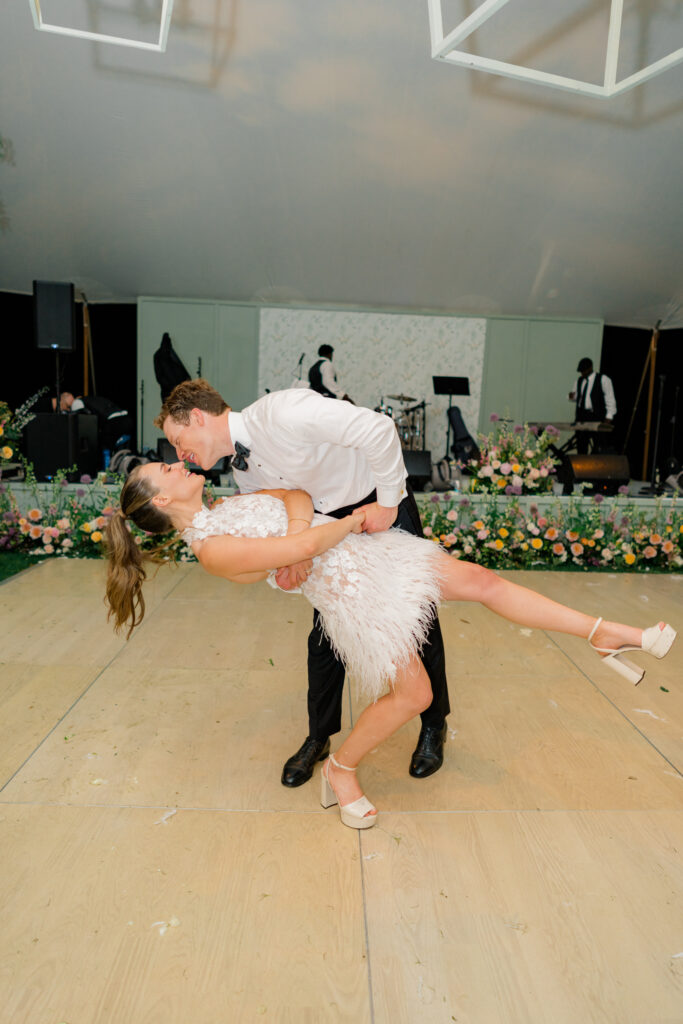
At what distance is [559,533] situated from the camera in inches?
191

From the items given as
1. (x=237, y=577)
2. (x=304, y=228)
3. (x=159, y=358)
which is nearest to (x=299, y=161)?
(x=304, y=228)

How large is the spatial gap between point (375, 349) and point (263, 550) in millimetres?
9465

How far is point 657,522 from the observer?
4832 millimetres

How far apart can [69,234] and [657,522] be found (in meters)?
7.85

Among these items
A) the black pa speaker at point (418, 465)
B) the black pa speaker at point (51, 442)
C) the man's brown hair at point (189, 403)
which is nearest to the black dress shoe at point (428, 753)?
the man's brown hair at point (189, 403)

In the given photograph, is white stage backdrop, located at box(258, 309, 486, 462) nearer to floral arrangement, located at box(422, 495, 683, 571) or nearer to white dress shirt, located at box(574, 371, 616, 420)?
white dress shirt, located at box(574, 371, 616, 420)

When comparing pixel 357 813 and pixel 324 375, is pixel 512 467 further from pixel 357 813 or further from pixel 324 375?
pixel 324 375

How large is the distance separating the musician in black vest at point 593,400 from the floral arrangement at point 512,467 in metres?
3.89

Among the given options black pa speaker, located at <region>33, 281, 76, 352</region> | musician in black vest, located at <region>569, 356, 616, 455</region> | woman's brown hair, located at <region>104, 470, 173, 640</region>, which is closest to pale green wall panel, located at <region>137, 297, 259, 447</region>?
black pa speaker, located at <region>33, 281, 76, 352</region>

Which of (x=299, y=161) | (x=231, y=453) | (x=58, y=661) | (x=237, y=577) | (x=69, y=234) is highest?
(x=299, y=161)

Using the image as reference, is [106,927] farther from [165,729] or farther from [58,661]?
[58,661]

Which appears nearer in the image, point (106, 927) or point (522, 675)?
point (106, 927)

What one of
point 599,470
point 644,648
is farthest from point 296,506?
point 599,470

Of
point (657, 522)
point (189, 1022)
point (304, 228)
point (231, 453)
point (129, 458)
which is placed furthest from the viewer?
point (304, 228)
